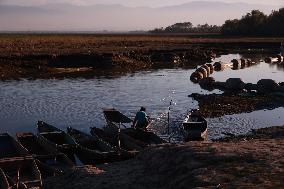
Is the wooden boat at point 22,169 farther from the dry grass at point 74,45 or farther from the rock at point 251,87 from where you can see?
the dry grass at point 74,45

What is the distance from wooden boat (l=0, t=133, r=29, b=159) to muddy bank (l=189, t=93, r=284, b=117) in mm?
13855

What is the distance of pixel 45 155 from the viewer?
18109 millimetres

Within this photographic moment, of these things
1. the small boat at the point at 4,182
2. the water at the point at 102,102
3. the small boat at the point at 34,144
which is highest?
the small boat at the point at 4,182

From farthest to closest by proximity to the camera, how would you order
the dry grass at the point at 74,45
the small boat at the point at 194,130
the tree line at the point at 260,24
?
the tree line at the point at 260,24 < the dry grass at the point at 74,45 < the small boat at the point at 194,130

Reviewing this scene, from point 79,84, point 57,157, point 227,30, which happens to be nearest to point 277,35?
point 227,30

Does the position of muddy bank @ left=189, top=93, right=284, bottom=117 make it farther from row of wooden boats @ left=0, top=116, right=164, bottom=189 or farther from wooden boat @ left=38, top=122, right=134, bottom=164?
wooden boat @ left=38, top=122, right=134, bottom=164

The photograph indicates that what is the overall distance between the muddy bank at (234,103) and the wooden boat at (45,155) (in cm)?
1248

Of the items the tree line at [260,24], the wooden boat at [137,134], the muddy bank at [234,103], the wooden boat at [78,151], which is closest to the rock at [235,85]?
the muddy bank at [234,103]

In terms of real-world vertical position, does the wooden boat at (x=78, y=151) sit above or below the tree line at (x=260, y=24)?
below

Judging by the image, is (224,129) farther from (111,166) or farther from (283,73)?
(283,73)

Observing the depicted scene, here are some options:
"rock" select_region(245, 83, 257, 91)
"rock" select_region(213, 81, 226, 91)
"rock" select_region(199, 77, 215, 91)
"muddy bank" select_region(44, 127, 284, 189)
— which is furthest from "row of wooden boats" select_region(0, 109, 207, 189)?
"rock" select_region(199, 77, 215, 91)

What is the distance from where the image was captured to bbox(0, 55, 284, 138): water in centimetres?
2830

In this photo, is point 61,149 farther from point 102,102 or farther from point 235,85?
point 235,85

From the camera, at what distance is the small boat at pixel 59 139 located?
64.9 ft
